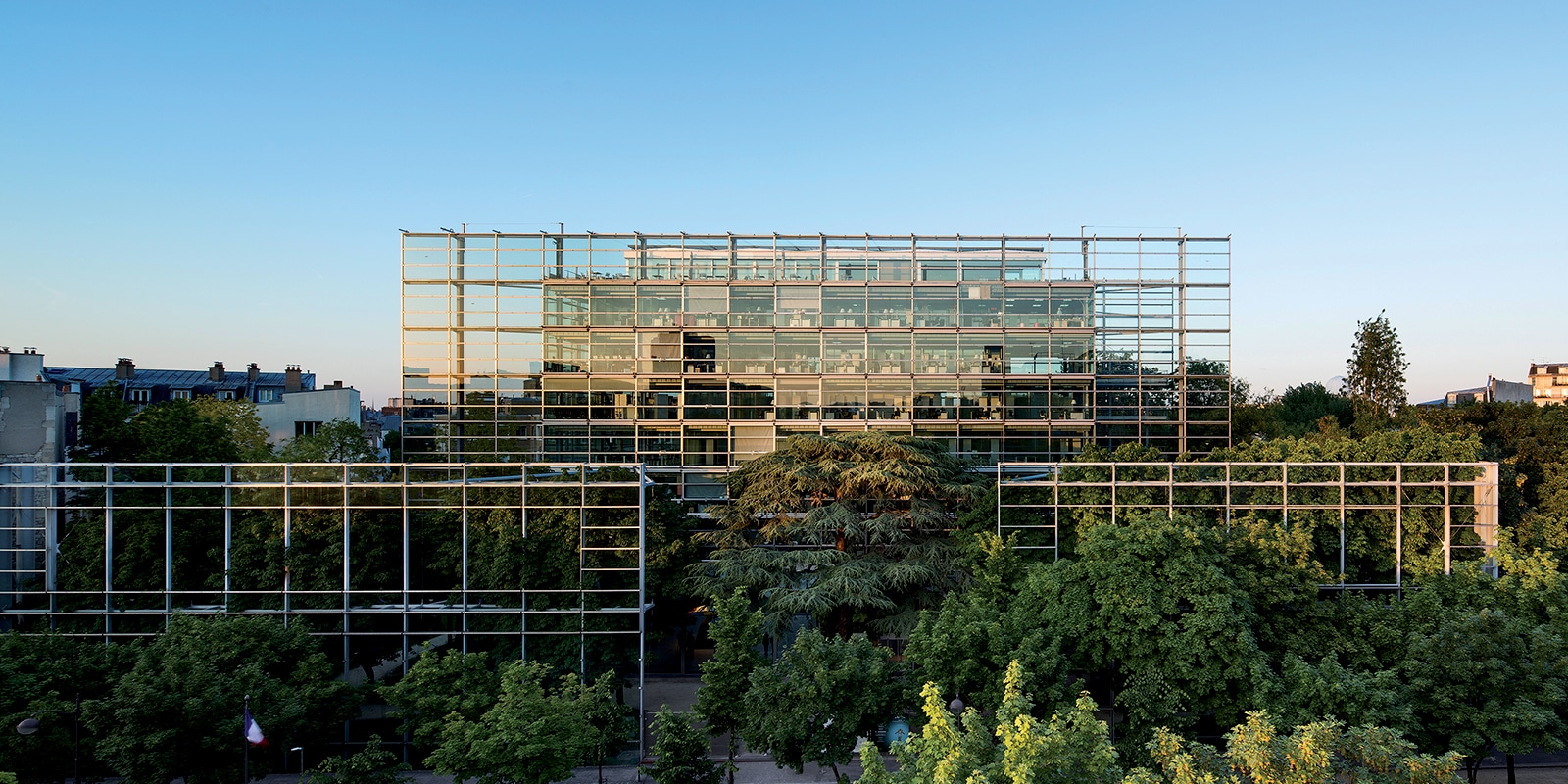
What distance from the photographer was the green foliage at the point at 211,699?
16.5 m

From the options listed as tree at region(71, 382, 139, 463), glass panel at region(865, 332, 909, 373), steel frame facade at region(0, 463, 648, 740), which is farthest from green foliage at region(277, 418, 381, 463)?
glass panel at region(865, 332, 909, 373)

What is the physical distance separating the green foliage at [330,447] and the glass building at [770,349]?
18.8 ft

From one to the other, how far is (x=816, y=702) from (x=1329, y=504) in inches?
700

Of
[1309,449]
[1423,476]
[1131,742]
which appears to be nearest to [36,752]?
[1131,742]

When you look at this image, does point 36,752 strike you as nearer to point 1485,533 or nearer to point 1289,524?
point 1289,524

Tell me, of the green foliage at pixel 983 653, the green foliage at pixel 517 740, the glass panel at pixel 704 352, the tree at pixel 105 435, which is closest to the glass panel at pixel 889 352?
the glass panel at pixel 704 352

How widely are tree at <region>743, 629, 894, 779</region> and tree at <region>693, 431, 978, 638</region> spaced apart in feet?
13.9

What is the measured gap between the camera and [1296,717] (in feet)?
54.4

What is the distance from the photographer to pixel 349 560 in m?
22.4

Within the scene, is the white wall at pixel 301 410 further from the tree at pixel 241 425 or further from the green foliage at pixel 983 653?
the green foliage at pixel 983 653

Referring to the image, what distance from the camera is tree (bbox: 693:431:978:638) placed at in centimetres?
2280

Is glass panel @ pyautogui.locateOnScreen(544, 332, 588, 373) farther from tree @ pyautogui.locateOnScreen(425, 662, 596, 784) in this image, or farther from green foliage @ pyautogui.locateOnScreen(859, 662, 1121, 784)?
green foliage @ pyautogui.locateOnScreen(859, 662, 1121, 784)

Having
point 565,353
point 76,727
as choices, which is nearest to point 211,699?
point 76,727

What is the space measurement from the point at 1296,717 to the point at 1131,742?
3408 millimetres
